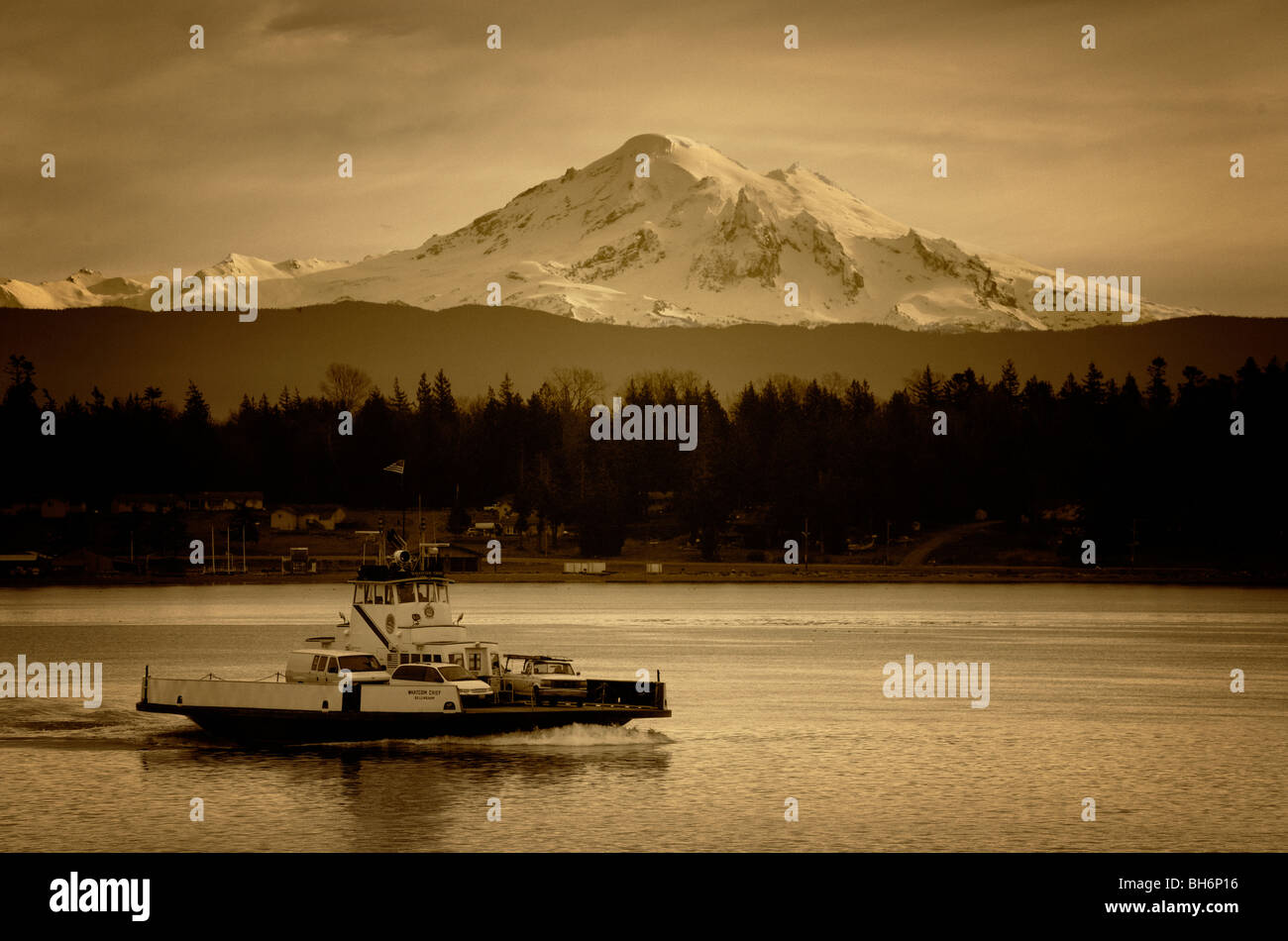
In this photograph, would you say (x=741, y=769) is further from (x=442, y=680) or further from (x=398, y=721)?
(x=398, y=721)

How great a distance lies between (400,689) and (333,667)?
11.9ft

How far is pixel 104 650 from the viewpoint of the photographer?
4505 inches

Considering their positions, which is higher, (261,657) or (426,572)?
(426,572)

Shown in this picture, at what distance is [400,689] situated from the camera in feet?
192

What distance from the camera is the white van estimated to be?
6019 centimetres

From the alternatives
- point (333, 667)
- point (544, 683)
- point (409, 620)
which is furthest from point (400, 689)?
point (544, 683)

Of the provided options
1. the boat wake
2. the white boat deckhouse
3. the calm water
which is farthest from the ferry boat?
the boat wake

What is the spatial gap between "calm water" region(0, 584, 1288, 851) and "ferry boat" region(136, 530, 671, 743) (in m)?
1.22

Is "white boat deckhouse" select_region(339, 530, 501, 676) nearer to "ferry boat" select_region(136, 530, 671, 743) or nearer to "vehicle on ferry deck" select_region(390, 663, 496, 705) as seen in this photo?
"ferry boat" select_region(136, 530, 671, 743)

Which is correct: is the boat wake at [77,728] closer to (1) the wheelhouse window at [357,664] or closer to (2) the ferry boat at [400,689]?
(2) the ferry boat at [400,689]
